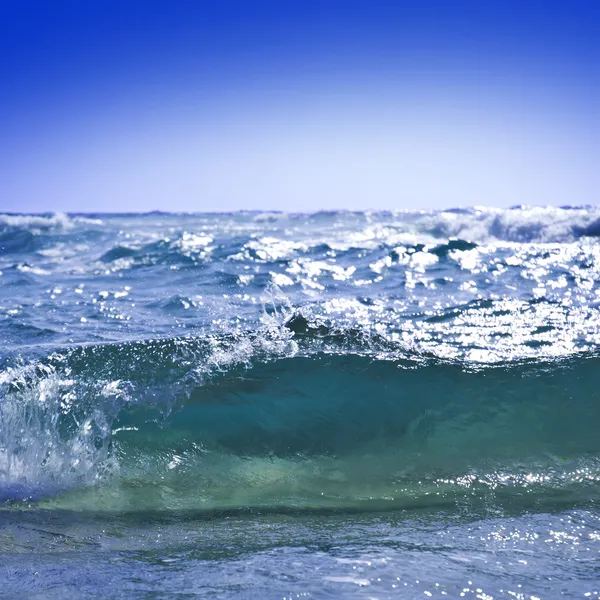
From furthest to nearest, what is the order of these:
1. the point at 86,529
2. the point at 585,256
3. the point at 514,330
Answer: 1. the point at 585,256
2. the point at 514,330
3. the point at 86,529

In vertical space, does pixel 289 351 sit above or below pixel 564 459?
above

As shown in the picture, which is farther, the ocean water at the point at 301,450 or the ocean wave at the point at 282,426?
the ocean wave at the point at 282,426

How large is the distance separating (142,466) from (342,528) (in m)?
1.38

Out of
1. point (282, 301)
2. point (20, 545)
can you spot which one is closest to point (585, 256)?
point (282, 301)

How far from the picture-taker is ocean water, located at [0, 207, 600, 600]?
2361 millimetres

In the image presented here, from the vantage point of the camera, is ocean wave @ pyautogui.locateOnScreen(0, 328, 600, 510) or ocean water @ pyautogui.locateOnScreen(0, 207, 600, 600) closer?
ocean water @ pyautogui.locateOnScreen(0, 207, 600, 600)

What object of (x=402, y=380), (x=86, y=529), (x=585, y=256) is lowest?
(x=86, y=529)

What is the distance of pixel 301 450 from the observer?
3.98 meters

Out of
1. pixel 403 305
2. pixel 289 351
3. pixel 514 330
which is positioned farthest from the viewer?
pixel 403 305

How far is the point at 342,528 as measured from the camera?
2895 millimetres

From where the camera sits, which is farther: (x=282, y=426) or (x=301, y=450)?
(x=282, y=426)

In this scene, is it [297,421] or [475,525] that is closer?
[475,525]

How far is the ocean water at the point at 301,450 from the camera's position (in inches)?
93.0

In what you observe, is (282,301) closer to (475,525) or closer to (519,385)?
(519,385)
